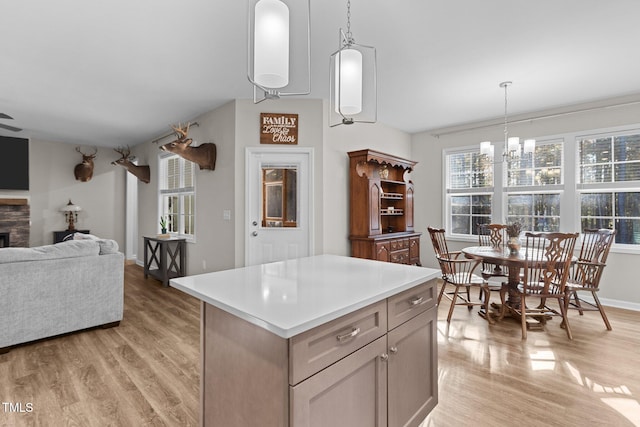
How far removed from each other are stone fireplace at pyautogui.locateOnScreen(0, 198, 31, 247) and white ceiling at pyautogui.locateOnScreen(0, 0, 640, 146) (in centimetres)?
195

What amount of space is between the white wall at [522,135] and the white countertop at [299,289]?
3888mm

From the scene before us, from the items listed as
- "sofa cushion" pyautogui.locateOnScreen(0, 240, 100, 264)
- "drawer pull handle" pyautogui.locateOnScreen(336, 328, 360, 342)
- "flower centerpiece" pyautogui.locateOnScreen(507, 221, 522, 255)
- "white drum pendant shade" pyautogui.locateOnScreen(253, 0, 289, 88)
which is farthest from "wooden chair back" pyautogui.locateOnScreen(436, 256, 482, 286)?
"sofa cushion" pyautogui.locateOnScreen(0, 240, 100, 264)

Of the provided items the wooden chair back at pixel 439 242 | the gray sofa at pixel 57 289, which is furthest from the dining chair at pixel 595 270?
the gray sofa at pixel 57 289

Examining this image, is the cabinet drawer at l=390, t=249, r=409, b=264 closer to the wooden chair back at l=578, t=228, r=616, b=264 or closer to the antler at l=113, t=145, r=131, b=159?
the wooden chair back at l=578, t=228, r=616, b=264

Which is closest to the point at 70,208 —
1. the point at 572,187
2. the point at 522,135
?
the point at 522,135

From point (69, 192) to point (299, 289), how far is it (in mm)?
7184

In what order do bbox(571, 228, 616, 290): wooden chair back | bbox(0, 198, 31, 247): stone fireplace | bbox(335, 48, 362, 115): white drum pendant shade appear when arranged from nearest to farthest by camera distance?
bbox(335, 48, 362, 115): white drum pendant shade → bbox(571, 228, 616, 290): wooden chair back → bbox(0, 198, 31, 247): stone fireplace

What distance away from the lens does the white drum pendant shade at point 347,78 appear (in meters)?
1.53

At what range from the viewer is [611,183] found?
393cm

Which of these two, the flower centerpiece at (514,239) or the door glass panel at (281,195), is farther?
the door glass panel at (281,195)

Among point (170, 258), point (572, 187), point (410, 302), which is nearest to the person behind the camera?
point (410, 302)

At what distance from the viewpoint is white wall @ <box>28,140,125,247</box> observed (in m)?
6.05

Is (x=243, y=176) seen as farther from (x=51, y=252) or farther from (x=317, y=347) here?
(x=317, y=347)

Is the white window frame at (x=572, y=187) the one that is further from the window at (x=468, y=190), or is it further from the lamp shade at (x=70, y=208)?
the lamp shade at (x=70, y=208)
